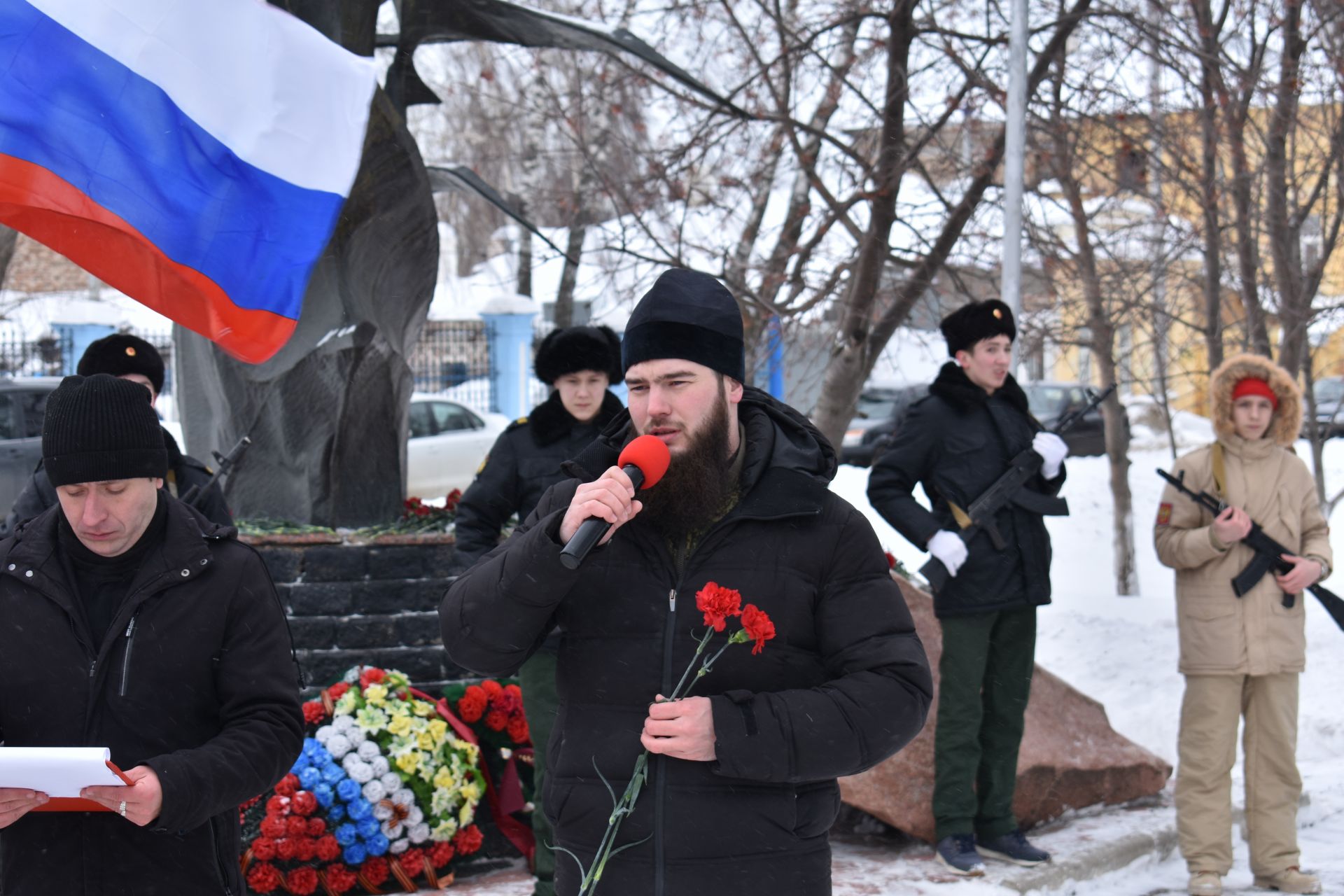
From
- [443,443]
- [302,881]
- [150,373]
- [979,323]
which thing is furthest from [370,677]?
[443,443]

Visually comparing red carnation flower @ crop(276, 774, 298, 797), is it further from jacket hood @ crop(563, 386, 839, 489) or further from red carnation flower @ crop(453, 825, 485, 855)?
jacket hood @ crop(563, 386, 839, 489)

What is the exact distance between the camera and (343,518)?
6.55 metres

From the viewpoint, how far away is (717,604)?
235 cm

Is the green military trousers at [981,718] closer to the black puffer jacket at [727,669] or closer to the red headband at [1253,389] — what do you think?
the red headband at [1253,389]

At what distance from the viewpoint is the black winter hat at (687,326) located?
2.61 meters

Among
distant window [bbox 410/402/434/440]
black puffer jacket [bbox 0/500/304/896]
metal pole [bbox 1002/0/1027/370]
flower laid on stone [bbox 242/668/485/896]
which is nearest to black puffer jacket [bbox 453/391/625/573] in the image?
flower laid on stone [bbox 242/668/485/896]

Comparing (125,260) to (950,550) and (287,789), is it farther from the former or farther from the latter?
(950,550)

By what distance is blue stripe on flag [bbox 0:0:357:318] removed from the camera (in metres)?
4.22

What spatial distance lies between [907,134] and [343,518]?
4.55 meters

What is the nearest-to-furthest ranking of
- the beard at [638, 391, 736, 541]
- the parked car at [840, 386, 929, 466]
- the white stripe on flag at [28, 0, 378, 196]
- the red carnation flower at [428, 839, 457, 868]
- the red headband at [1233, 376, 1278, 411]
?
the beard at [638, 391, 736, 541]
the white stripe on flag at [28, 0, 378, 196]
the red carnation flower at [428, 839, 457, 868]
the red headband at [1233, 376, 1278, 411]
the parked car at [840, 386, 929, 466]

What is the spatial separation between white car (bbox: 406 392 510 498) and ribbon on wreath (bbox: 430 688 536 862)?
11.4m

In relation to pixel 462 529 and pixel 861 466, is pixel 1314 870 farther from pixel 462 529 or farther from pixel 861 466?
pixel 861 466

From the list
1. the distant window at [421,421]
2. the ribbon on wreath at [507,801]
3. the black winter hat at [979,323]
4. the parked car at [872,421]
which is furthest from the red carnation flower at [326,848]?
the parked car at [872,421]

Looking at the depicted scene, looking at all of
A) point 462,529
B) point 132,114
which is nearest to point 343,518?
point 462,529
